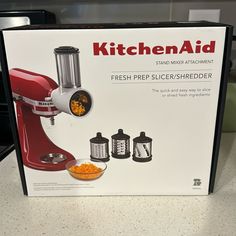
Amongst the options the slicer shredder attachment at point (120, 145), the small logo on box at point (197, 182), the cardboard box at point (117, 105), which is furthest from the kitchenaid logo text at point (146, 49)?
the small logo on box at point (197, 182)

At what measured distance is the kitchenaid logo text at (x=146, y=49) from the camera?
0.49 metres

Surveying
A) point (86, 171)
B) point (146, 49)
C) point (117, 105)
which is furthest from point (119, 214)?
point (146, 49)

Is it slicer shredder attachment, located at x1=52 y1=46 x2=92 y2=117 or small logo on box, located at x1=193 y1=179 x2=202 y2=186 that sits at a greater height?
slicer shredder attachment, located at x1=52 y1=46 x2=92 y2=117

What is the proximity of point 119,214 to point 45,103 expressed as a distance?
0.25 m

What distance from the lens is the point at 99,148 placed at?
566mm

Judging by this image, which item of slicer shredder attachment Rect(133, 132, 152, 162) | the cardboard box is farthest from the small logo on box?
slicer shredder attachment Rect(133, 132, 152, 162)

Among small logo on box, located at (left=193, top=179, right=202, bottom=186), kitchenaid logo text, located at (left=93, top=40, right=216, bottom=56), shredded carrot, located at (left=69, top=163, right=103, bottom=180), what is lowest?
small logo on box, located at (left=193, top=179, right=202, bottom=186)

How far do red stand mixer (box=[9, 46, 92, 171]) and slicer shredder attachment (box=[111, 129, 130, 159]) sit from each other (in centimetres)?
7

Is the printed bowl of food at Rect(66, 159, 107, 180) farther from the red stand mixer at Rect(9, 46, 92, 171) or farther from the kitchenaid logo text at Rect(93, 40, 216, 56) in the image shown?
the kitchenaid logo text at Rect(93, 40, 216, 56)

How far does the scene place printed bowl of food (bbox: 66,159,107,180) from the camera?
1.91 feet

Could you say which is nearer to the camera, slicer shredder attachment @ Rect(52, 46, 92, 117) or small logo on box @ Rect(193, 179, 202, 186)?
slicer shredder attachment @ Rect(52, 46, 92, 117)

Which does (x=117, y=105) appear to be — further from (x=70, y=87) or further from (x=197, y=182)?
(x=197, y=182)

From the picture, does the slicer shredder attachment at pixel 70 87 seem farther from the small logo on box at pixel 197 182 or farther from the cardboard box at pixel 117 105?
the small logo on box at pixel 197 182

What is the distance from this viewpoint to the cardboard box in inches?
19.3
